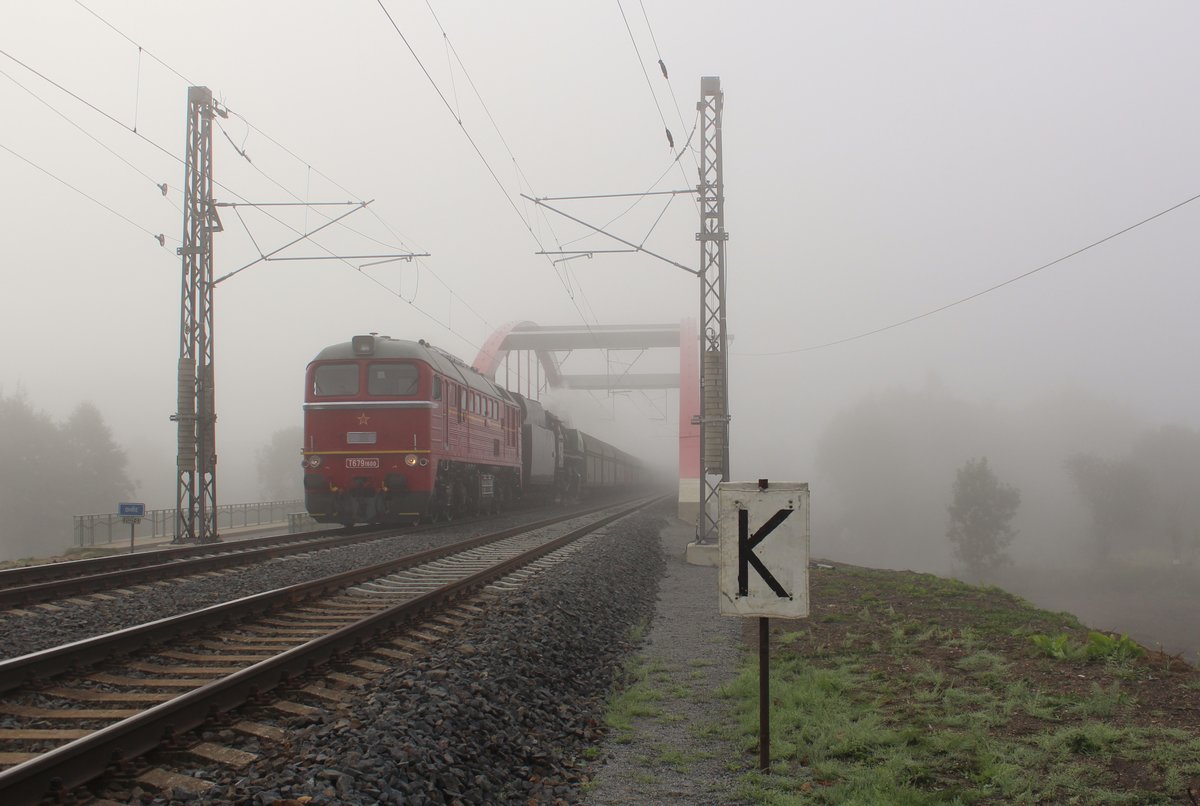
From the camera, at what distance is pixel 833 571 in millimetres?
14609

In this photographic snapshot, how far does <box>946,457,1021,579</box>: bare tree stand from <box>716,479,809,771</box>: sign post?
6527 centimetres

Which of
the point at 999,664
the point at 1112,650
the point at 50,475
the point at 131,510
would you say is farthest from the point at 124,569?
the point at 50,475

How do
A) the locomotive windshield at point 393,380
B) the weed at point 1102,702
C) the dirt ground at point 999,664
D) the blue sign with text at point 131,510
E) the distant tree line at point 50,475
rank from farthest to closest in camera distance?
1. the distant tree line at point 50,475
2. the locomotive windshield at point 393,380
3. the blue sign with text at point 131,510
4. the weed at point 1102,702
5. the dirt ground at point 999,664

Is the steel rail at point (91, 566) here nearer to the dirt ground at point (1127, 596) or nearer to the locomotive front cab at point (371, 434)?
the locomotive front cab at point (371, 434)

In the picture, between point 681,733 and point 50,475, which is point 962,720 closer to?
point 681,733

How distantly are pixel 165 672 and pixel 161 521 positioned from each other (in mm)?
22982

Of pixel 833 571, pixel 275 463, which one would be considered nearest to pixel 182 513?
pixel 833 571

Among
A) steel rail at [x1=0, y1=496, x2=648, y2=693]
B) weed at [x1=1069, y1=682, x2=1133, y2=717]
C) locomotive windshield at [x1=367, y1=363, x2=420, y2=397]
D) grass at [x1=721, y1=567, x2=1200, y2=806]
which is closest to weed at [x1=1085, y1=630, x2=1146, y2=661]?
grass at [x1=721, y1=567, x2=1200, y2=806]

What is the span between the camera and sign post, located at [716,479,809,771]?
4.66 metres

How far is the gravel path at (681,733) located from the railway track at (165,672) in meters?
1.96

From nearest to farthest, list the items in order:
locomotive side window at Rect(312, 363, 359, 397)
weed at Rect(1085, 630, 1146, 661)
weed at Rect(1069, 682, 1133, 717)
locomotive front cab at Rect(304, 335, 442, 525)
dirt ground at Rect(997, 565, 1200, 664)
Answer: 1. weed at Rect(1069, 682, 1133, 717)
2. weed at Rect(1085, 630, 1146, 661)
3. locomotive front cab at Rect(304, 335, 442, 525)
4. locomotive side window at Rect(312, 363, 359, 397)
5. dirt ground at Rect(997, 565, 1200, 664)

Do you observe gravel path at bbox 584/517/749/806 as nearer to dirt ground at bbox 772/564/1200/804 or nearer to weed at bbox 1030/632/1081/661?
dirt ground at bbox 772/564/1200/804

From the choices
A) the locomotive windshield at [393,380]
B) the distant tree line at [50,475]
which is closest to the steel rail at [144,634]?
the locomotive windshield at [393,380]

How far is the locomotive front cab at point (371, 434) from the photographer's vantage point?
18.5 metres
